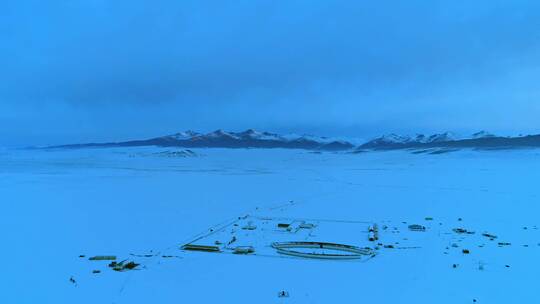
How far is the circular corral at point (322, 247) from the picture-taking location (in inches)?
379

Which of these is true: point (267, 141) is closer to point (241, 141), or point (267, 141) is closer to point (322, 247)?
point (241, 141)

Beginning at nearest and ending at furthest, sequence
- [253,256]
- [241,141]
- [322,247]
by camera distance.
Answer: [253,256] < [322,247] < [241,141]

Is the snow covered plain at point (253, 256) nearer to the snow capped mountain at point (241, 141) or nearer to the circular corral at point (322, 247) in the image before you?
the circular corral at point (322, 247)

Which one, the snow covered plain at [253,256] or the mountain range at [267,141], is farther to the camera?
the mountain range at [267,141]

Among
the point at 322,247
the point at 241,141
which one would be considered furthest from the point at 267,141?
the point at 322,247

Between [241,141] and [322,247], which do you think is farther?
[241,141]

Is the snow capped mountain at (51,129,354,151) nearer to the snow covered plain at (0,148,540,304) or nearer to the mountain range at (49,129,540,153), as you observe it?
the mountain range at (49,129,540,153)

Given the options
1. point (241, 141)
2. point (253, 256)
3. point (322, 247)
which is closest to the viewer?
point (253, 256)

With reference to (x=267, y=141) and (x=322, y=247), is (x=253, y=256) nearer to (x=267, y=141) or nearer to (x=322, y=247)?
(x=322, y=247)

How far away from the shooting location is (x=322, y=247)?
1038 cm

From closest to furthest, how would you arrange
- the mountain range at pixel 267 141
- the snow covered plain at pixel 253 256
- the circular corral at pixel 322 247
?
the snow covered plain at pixel 253 256 → the circular corral at pixel 322 247 → the mountain range at pixel 267 141

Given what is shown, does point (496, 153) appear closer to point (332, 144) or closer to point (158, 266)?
point (332, 144)

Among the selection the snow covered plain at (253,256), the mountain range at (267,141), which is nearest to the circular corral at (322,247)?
the snow covered plain at (253,256)

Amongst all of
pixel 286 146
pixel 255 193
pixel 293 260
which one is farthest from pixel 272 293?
pixel 286 146
